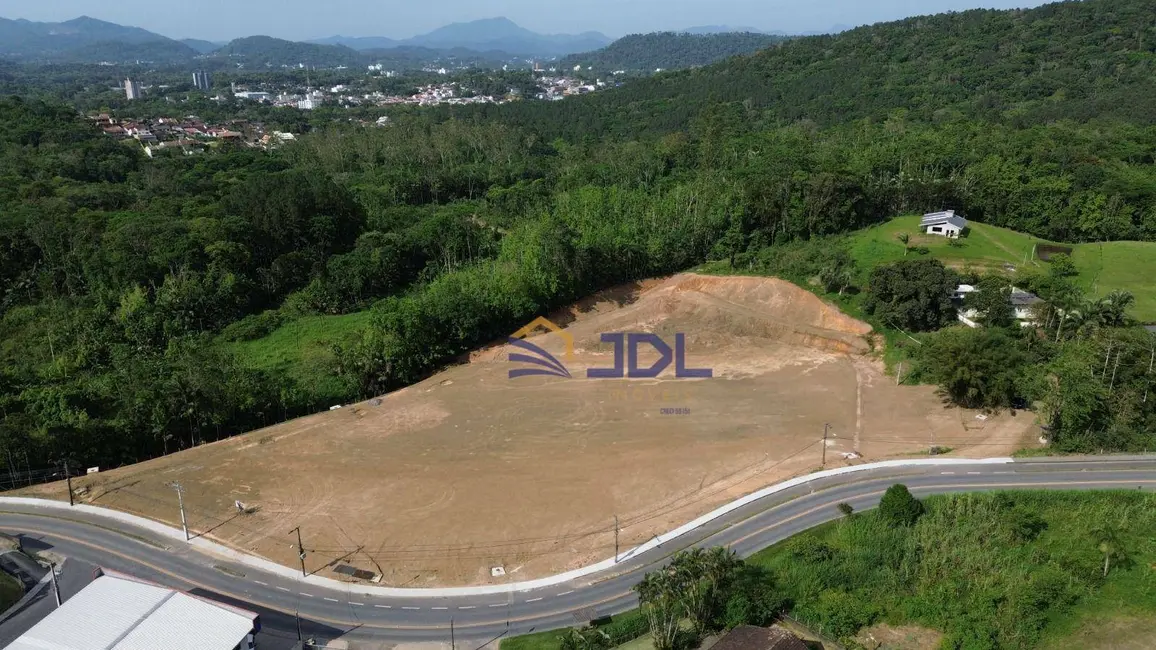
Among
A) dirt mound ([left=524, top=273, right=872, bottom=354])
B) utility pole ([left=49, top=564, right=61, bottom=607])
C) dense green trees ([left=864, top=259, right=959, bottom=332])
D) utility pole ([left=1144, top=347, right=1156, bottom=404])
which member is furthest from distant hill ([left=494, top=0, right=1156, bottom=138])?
utility pole ([left=49, top=564, right=61, bottom=607])

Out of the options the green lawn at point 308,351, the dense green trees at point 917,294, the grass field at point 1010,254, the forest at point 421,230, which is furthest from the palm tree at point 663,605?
the grass field at point 1010,254

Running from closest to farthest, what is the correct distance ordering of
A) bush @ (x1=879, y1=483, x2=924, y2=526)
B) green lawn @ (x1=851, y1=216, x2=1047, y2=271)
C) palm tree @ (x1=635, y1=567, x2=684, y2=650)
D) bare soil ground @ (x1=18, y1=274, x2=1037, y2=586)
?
palm tree @ (x1=635, y1=567, x2=684, y2=650) → bush @ (x1=879, y1=483, x2=924, y2=526) → bare soil ground @ (x1=18, y1=274, x2=1037, y2=586) → green lawn @ (x1=851, y1=216, x2=1047, y2=271)

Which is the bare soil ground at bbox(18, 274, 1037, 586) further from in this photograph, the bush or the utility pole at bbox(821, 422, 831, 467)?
the bush

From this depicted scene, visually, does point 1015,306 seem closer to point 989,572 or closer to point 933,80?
point 989,572

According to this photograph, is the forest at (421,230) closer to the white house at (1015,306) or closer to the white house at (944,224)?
the white house at (1015,306)

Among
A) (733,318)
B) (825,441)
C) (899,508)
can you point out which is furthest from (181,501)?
(733,318)
